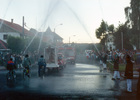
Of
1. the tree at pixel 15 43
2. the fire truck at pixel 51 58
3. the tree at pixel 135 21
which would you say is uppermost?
the tree at pixel 135 21

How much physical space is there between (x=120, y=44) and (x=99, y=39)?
68.5 feet

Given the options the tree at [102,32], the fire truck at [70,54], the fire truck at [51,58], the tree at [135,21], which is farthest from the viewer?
the tree at [102,32]

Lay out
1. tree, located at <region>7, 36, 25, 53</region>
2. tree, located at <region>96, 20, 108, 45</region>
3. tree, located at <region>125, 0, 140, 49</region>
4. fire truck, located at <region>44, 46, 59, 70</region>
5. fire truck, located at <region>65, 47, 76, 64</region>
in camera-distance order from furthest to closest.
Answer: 1. tree, located at <region>96, 20, 108, 45</region>
2. tree, located at <region>125, 0, 140, 49</region>
3. tree, located at <region>7, 36, 25, 53</region>
4. fire truck, located at <region>65, 47, 76, 64</region>
5. fire truck, located at <region>44, 46, 59, 70</region>

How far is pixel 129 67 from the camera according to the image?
10805 millimetres

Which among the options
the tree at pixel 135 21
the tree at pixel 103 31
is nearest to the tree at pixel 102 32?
the tree at pixel 103 31

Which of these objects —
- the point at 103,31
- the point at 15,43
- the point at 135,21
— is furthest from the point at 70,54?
the point at 103,31

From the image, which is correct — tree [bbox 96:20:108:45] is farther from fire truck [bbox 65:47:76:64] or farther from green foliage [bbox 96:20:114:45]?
fire truck [bbox 65:47:76:64]

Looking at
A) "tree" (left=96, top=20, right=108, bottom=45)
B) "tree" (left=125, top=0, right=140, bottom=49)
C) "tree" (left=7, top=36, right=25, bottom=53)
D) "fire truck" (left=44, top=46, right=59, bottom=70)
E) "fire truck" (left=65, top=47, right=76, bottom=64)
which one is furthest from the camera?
"tree" (left=96, top=20, right=108, bottom=45)

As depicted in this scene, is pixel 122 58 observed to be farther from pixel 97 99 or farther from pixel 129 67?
pixel 97 99

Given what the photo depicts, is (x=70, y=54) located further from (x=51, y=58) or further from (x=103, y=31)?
(x=103, y=31)

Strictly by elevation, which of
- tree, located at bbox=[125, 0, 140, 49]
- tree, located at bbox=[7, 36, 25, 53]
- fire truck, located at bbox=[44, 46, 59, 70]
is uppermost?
tree, located at bbox=[125, 0, 140, 49]

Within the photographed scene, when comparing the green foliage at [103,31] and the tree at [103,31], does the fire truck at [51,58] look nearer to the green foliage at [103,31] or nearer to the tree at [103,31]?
the tree at [103,31]

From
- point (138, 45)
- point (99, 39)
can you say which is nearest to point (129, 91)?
point (138, 45)

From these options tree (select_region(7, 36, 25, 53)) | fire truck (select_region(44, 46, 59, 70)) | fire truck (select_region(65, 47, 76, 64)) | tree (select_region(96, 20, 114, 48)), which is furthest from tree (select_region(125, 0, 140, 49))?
tree (select_region(96, 20, 114, 48))
